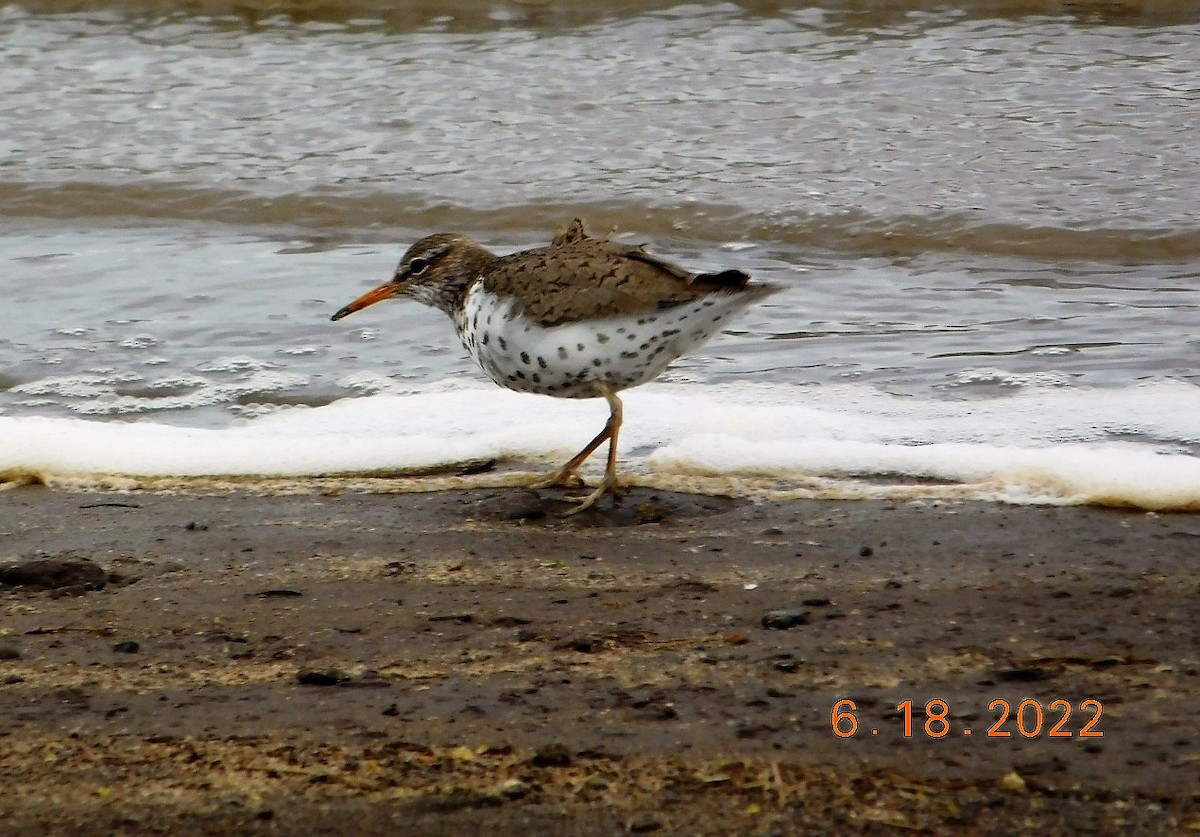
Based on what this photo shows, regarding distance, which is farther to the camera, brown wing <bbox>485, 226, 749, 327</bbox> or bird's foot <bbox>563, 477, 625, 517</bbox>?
brown wing <bbox>485, 226, 749, 327</bbox>

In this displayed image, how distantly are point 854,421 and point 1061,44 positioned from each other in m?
6.52

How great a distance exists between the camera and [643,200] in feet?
28.5

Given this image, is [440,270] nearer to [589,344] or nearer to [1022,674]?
[589,344]

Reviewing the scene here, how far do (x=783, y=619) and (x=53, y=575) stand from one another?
1.91 m

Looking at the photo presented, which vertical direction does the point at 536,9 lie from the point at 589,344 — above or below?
above

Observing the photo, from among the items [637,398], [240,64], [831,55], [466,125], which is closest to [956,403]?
[637,398]

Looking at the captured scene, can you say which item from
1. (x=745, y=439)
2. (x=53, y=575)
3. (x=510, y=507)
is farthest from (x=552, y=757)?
(x=745, y=439)

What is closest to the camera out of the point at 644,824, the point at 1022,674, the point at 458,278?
the point at 644,824

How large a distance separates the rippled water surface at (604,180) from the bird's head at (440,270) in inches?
20.6

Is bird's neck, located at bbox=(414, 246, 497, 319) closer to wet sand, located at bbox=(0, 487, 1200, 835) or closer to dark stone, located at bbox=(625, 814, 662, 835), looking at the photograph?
wet sand, located at bbox=(0, 487, 1200, 835)
